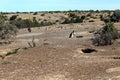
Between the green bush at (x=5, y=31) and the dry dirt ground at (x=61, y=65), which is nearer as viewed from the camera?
the dry dirt ground at (x=61, y=65)

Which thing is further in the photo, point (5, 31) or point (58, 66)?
point (5, 31)

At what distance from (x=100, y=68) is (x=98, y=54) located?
6.33m

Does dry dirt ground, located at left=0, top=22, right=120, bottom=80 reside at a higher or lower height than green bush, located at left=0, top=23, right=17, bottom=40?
higher

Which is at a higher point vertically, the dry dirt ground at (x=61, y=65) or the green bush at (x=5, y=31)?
the dry dirt ground at (x=61, y=65)

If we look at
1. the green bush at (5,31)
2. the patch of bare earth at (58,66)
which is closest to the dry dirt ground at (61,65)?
the patch of bare earth at (58,66)

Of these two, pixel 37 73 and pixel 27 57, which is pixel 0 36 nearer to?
pixel 27 57

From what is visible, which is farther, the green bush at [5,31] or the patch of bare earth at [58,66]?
the green bush at [5,31]

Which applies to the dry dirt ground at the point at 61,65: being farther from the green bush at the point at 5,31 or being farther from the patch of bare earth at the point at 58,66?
Result: the green bush at the point at 5,31

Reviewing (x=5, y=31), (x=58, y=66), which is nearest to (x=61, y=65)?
(x=58, y=66)

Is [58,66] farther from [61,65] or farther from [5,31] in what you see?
[5,31]

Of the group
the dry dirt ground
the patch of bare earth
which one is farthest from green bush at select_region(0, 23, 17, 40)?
the patch of bare earth

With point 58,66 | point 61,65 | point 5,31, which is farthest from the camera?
point 5,31

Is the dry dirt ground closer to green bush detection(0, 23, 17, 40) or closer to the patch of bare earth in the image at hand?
the patch of bare earth

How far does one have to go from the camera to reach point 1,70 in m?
22.2
